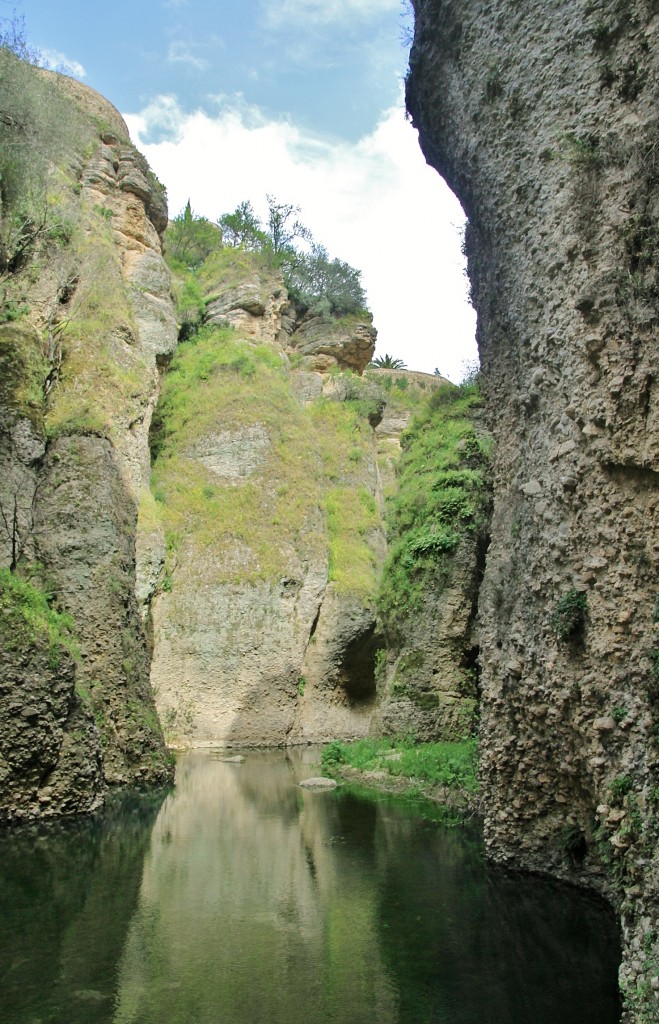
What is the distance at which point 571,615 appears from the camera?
831 cm

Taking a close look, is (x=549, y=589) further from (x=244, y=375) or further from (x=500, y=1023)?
(x=244, y=375)

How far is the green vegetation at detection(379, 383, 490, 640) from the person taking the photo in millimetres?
21953

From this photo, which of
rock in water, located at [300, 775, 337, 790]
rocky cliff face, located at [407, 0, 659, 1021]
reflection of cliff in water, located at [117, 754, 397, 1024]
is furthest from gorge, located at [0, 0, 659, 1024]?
rock in water, located at [300, 775, 337, 790]

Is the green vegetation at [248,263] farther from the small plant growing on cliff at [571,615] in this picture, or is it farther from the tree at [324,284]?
the small plant growing on cliff at [571,615]

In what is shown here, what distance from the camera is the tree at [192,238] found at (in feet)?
164

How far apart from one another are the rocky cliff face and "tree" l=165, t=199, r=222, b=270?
3908 centimetres

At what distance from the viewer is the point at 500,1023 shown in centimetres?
612

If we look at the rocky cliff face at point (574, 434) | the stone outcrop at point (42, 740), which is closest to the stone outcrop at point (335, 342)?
the rocky cliff face at point (574, 434)

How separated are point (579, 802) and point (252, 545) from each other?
1021 inches

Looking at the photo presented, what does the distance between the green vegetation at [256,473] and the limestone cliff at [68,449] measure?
7473 millimetres

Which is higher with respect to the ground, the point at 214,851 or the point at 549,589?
the point at 549,589

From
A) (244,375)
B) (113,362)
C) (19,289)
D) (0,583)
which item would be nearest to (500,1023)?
(0,583)

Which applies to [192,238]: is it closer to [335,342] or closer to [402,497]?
[335,342]

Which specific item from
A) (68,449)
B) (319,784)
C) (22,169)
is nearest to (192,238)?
(22,169)
